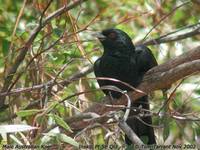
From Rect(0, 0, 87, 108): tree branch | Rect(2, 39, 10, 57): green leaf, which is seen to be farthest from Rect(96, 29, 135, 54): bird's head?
Rect(0, 0, 87, 108): tree branch

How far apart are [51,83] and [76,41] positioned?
16.5 inches

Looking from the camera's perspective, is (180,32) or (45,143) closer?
(45,143)

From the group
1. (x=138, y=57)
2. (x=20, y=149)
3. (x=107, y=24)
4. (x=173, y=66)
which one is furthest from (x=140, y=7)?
(x=20, y=149)

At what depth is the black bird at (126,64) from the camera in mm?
4227

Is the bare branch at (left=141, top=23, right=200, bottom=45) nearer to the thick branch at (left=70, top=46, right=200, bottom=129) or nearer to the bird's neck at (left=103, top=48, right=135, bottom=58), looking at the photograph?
the bird's neck at (left=103, top=48, right=135, bottom=58)

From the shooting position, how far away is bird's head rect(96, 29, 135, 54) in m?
4.44

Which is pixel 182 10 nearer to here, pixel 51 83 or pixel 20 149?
pixel 51 83

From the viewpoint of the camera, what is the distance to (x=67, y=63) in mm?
3742

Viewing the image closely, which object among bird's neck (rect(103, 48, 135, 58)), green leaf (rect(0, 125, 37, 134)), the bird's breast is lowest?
green leaf (rect(0, 125, 37, 134))

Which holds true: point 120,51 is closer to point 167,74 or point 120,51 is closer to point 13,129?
point 167,74

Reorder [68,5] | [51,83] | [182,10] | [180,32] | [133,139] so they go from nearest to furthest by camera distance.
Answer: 1. [133,139]
2. [51,83]
3. [68,5]
4. [180,32]
5. [182,10]

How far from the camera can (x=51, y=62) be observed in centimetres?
→ 411

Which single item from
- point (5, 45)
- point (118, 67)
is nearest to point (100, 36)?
point (118, 67)

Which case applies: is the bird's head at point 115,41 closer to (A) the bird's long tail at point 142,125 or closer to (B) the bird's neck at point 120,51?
(B) the bird's neck at point 120,51
